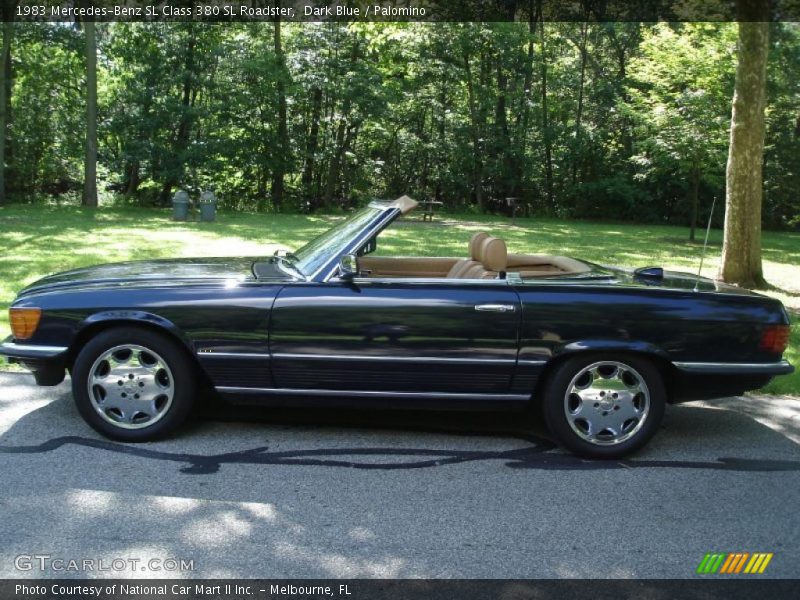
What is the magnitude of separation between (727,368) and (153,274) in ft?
11.3

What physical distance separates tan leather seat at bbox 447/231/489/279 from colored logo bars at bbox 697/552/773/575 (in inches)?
90.0

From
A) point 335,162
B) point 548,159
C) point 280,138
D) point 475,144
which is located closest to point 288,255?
point 280,138

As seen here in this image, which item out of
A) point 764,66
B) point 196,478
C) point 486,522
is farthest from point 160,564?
point 764,66

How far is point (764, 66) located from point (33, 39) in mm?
22269

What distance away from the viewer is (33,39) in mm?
25734

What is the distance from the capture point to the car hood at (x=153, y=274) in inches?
195

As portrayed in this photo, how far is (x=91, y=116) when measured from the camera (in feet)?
86.5

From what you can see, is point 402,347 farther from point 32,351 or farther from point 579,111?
point 579,111

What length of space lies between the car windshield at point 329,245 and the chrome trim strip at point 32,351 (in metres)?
1.45

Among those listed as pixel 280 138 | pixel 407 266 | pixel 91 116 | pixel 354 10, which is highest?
pixel 354 10

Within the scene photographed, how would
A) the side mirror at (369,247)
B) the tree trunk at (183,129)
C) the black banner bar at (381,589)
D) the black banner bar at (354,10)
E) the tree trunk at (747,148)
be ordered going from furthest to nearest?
the tree trunk at (183,129), the black banner bar at (354,10), the tree trunk at (747,148), the side mirror at (369,247), the black banner bar at (381,589)

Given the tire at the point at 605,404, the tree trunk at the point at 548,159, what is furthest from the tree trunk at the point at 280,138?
the tire at the point at 605,404

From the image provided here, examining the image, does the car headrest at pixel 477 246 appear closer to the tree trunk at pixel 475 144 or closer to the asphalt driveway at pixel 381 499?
the asphalt driveway at pixel 381 499

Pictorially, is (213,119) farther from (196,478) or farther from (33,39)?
(196,478)
